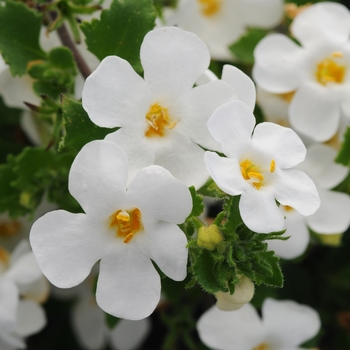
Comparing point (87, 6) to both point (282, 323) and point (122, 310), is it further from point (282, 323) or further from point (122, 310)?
point (282, 323)

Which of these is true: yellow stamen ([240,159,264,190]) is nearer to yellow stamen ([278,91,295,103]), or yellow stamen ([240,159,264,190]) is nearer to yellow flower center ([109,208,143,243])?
yellow flower center ([109,208,143,243])

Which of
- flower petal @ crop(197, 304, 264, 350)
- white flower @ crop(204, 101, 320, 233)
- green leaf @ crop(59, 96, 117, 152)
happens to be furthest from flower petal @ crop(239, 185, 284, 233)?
flower petal @ crop(197, 304, 264, 350)

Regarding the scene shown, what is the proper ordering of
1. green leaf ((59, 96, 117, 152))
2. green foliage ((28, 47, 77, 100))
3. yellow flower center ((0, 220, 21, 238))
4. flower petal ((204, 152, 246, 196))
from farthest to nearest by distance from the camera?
yellow flower center ((0, 220, 21, 238)) < green foliage ((28, 47, 77, 100)) < green leaf ((59, 96, 117, 152)) < flower petal ((204, 152, 246, 196))

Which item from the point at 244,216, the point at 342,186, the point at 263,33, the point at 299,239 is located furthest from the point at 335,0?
the point at 244,216

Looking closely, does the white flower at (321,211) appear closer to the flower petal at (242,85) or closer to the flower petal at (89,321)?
the flower petal at (242,85)

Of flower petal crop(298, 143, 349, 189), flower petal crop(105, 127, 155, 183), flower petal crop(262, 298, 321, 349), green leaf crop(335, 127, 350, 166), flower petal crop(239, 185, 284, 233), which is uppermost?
flower petal crop(105, 127, 155, 183)

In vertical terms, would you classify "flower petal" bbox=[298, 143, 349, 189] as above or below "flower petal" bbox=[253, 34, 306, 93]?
below

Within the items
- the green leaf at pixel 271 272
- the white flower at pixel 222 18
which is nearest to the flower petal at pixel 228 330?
the green leaf at pixel 271 272
